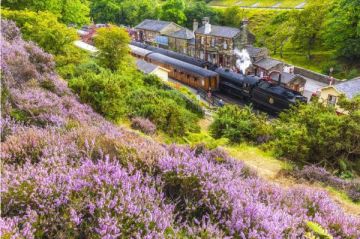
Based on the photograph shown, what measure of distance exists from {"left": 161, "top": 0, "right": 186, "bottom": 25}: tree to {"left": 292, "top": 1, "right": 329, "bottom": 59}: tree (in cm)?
2744

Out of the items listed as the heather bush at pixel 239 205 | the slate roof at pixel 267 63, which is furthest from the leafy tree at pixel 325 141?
the slate roof at pixel 267 63

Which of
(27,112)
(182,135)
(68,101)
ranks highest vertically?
(27,112)

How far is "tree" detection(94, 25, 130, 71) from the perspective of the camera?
26703 millimetres

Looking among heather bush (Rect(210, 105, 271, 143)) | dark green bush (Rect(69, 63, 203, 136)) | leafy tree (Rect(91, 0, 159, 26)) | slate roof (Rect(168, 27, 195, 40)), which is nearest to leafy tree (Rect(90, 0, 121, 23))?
leafy tree (Rect(91, 0, 159, 26))

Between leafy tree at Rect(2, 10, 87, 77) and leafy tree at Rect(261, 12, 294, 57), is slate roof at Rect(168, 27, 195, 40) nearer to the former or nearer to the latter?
leafy tree at Rect(261, 12, 294, 57)

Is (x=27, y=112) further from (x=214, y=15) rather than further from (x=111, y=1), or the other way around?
(x=111, y=1)

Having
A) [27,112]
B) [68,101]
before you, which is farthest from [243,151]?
[27,112]

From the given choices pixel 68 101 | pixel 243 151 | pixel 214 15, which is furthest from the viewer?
pixel 214 15

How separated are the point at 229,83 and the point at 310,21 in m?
24.1

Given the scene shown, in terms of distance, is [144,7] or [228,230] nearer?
[228,230]

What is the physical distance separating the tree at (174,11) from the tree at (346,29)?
33.2m

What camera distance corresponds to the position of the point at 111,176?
390cm

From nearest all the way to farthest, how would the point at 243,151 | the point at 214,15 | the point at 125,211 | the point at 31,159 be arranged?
the point at 125,211
the point at 31,159
the point at 243,151
the point at 214,15

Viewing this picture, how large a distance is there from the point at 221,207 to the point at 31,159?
9.57 ft
